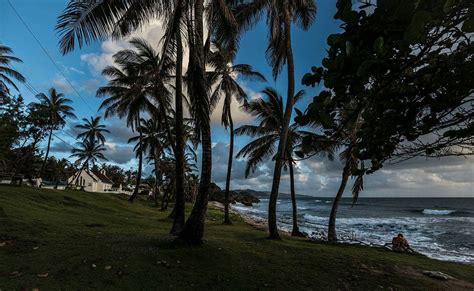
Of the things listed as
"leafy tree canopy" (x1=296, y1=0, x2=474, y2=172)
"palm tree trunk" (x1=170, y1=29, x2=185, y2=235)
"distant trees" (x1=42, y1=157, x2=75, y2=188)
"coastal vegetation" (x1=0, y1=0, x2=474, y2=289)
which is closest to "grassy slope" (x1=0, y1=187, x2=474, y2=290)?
"coastal vegetation" (x1=0, y1=0, x2=474, y2=289)

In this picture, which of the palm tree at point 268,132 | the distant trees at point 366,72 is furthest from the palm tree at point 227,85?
the distant trees at point 366,72

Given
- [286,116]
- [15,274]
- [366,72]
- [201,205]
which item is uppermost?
[286,116]

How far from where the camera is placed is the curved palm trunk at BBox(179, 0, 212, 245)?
25.1ft

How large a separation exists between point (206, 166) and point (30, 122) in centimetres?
2840

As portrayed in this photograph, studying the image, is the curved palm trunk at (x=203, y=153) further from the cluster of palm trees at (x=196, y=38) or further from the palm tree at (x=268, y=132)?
the palm tree at (x=268, y=132)

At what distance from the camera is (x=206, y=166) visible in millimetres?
8336

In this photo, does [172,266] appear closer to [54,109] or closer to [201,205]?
[201,205]

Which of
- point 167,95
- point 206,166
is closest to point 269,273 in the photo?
point 206,166

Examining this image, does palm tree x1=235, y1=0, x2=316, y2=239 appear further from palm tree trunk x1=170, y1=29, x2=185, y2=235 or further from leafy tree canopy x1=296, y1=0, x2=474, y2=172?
leafy tree canopy x1=296, y1=0, x2=474, y2=172

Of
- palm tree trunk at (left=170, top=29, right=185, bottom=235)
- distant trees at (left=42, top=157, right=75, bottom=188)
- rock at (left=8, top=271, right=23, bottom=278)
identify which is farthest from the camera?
Result: distant trees at (left=42, top=157, right=75, bottom=188)

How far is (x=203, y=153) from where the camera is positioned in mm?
8469

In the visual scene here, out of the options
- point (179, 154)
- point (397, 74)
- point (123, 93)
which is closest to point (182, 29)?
point (179, 154)

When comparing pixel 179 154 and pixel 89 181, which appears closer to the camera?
pixel 179 154

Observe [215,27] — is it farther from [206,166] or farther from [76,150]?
[76,150]
